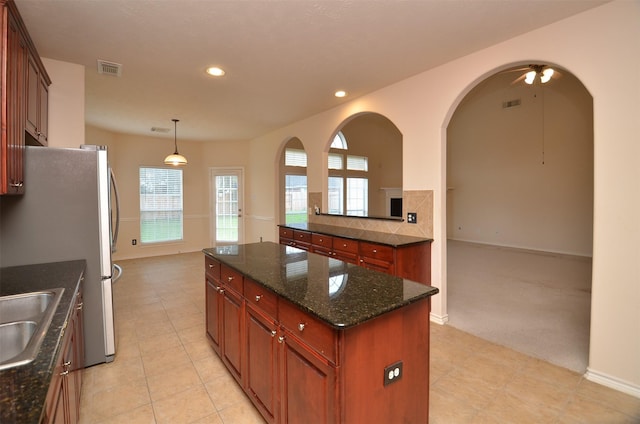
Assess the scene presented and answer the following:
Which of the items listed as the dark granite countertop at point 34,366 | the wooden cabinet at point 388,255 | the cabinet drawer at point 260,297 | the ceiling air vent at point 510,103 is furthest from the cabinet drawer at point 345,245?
the ceiling air vent at point 510,103

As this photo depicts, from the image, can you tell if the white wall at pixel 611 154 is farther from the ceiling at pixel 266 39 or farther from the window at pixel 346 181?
the window at pixel 346 181

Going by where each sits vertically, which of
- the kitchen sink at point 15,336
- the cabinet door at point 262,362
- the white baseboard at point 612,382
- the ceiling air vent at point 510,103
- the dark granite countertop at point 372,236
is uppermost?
the ceiling air vent at point 510,103

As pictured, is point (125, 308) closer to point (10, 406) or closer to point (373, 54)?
point (10, 406)

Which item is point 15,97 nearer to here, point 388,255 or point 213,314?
point 213,314

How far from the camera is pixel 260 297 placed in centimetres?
171

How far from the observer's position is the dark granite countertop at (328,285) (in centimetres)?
127

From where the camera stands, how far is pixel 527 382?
2.14 meters

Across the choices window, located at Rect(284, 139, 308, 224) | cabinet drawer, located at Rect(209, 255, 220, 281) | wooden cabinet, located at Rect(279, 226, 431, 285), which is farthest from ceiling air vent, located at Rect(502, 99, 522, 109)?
cabinet drawer, located at Rect(209, 255, 220, 281)

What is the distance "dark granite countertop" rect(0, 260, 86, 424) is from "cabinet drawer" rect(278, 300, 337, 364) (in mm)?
868

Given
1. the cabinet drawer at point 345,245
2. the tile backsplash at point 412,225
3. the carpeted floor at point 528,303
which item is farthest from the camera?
the cabinet drawer at point 345,245

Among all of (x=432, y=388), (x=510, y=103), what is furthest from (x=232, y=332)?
(x=510, y=103)

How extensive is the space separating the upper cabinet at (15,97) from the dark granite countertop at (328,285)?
4.24 ft

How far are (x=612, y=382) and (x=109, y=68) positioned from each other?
4.99 metres

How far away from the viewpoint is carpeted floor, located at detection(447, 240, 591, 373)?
2.69 meters
